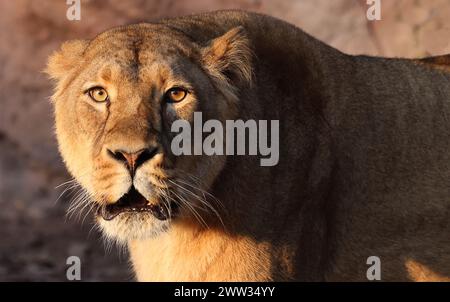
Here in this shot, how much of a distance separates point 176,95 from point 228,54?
44 centimetres

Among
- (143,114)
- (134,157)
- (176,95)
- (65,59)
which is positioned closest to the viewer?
(134,157)

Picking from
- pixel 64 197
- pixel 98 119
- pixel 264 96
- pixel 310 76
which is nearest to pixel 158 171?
pixel 98 119

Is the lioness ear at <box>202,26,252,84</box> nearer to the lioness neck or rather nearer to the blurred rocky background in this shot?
the lioness neck

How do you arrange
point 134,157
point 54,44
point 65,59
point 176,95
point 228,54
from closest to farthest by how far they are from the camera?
point 134,157
point 176,95
point 228,54
point 65,59
point 54,44

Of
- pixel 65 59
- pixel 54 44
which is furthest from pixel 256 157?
pixel 54 44

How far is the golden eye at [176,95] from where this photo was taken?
5098 mm

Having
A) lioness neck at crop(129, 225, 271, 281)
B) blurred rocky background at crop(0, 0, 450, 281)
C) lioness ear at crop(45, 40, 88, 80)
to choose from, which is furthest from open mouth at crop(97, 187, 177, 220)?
blurred rocky background at crop(0, 0, 450, 281)

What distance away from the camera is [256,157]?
543 centimetres

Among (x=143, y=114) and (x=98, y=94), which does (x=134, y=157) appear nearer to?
(x=143, y=114)

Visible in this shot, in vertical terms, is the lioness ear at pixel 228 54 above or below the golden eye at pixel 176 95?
above

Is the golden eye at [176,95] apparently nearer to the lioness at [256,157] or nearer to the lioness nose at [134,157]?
the lioness at [256,157]

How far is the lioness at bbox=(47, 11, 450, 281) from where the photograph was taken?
5004 millimetres

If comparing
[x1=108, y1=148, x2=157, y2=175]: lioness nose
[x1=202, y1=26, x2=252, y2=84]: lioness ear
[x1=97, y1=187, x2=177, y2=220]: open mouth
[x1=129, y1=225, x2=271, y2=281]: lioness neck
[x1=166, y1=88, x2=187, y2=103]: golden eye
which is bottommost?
[x1=129, y1=225, x2=271, y2=281]: lioness neck

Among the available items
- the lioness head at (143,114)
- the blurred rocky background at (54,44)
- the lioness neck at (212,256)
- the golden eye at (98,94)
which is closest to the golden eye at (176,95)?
the lioness head at (143,114)
